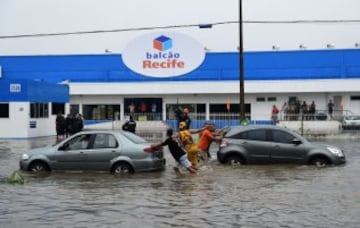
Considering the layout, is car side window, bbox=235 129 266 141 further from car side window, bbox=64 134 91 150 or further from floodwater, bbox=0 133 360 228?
car side window, bbox=64 134 91 150

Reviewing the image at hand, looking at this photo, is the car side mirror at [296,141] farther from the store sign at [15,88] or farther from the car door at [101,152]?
the store sign at [15,88]

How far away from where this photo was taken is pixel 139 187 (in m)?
15.0

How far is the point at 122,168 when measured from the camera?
17.7m

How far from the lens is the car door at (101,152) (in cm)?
1770

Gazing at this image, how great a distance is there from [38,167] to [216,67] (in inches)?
1415

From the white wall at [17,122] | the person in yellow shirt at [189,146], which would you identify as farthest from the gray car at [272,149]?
the white wall at [17,122]

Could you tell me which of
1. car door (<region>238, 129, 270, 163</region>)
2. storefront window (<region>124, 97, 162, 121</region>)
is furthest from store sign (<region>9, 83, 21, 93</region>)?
car door (<region>238, 129, 270, 163</region>)

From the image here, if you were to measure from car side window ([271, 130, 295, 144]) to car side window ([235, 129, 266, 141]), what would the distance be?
1.11ft

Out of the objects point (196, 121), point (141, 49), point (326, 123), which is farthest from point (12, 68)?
point (326, 123)

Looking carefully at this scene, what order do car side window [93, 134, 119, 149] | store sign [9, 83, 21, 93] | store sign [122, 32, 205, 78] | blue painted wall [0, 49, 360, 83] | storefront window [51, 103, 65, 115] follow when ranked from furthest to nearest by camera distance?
store sign [122, 32, 205, 78] < blue painted wall [0, 49, 360, 83] < storefront window [51, 103, 65, 115] < store sign [9, 83, 21, 93] < car side window [93, 134, 119, 149]

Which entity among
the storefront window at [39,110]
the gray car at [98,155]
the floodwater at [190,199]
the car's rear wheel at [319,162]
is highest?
the storefront window at [39,110]

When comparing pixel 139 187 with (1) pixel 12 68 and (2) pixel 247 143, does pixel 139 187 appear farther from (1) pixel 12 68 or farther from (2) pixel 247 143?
(1) pixel 12 68

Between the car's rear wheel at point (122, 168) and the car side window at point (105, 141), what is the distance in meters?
0.53

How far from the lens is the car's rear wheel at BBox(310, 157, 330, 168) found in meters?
19.8
